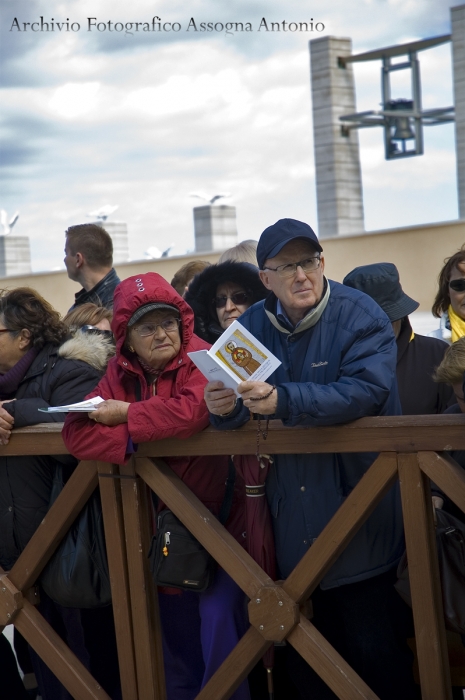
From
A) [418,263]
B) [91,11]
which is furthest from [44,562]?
[91,11]

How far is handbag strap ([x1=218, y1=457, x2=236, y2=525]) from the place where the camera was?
335cm

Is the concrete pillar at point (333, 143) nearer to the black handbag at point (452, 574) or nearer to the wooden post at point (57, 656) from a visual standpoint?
the wooden post at point (57, 656)

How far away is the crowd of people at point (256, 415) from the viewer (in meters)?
3.01

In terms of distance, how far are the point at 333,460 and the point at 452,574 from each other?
0.51 m

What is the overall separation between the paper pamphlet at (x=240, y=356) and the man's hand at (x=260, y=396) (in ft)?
0.06

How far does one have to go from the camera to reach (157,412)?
3.12 m

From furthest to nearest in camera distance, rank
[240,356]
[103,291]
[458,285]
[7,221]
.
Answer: [7,221] < [103,291] < [458,285] < [240,356]

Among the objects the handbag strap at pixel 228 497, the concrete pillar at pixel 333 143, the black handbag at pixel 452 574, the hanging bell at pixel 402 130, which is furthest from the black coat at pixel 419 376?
the hanging bell at pixel 402 130

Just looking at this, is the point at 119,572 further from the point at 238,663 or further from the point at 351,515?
the point at 351,515

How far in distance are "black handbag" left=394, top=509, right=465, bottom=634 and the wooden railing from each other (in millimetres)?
54

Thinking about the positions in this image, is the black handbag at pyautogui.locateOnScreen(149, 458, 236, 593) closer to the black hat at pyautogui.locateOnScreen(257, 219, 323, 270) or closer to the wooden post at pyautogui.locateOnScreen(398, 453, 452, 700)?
the wooden post at pyautogui.locateOnScreen(398, 453, 452, 700)

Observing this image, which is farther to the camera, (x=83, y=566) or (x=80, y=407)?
(x=83, y=566)

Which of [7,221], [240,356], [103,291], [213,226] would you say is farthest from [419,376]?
[7,221]

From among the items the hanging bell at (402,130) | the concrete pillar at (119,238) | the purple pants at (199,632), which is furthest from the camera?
the hanging bell at (402,130)
